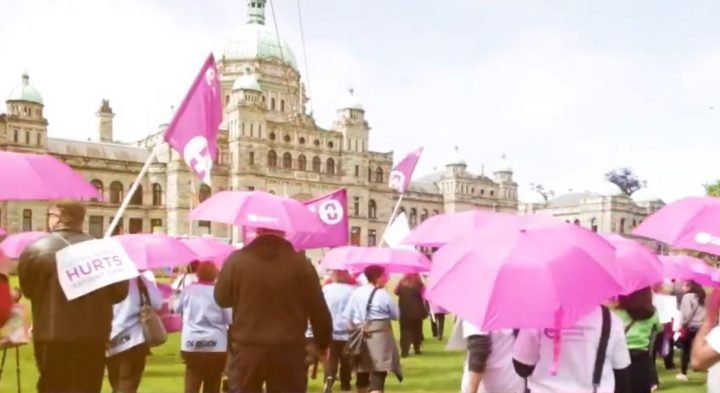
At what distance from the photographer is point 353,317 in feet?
30.0

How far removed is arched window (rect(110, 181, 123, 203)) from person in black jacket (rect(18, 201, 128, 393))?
55.4 m

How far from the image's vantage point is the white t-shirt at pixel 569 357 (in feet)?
14.5

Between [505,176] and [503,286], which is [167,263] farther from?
[505,176]

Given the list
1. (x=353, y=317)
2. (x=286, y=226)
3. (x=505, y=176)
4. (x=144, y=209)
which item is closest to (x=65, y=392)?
(x=286, y=226)

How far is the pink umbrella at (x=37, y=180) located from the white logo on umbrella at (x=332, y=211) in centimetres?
541

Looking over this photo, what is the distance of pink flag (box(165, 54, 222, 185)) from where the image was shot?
8617mm

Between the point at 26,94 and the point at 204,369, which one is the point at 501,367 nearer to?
the point at 204,369

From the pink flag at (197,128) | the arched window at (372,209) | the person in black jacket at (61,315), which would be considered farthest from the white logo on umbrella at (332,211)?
the arched window at (372,209)

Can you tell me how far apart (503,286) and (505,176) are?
80.1 m

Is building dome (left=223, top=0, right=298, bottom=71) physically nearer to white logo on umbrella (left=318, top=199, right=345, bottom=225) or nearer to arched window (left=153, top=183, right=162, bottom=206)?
arched window (left=153, top=183, right=162, bottom=206)

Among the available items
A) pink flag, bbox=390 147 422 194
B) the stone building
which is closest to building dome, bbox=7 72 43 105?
the stone building

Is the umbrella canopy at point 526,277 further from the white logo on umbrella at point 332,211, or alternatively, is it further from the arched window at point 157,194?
the arched window at point 157,194

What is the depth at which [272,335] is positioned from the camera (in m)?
5.53

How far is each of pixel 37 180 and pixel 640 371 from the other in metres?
5.29
